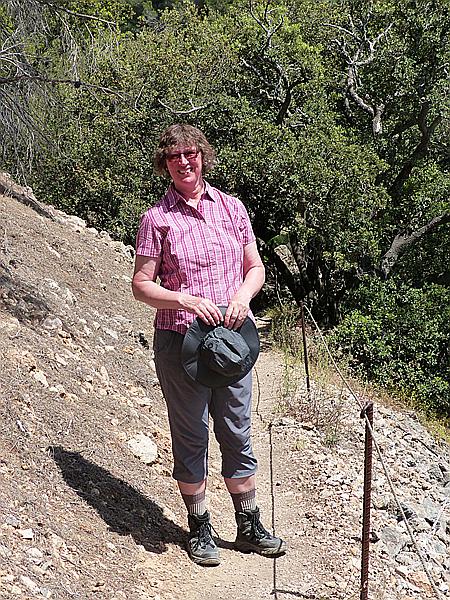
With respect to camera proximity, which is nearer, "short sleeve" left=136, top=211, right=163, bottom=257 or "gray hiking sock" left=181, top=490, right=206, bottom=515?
"short sleeve" left=136, top=211, right=163, bottom=257

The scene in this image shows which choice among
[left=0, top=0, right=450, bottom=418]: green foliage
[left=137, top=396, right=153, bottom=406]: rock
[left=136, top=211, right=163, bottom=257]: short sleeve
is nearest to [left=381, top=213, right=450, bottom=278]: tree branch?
[left=0, top=0, right=450, bottom=418]: green foliage

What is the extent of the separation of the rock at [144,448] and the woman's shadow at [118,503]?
59 centimetres

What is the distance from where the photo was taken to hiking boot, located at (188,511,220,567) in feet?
13.1

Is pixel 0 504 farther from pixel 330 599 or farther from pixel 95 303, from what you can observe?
pixel 95 303

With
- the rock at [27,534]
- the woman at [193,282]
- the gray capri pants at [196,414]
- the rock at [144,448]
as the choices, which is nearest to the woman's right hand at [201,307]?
the woman at [193,282]

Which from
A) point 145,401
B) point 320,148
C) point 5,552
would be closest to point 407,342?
point 320,148

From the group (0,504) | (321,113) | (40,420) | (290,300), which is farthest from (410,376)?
(0,504)

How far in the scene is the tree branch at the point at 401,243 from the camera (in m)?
12.5

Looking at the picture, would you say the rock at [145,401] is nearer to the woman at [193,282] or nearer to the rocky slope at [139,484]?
the rocky slope at [139,484]

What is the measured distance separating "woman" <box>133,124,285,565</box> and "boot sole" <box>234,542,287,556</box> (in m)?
0.42

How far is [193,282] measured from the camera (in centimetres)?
365

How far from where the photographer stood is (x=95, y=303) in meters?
9.09

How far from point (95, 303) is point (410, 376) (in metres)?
4.99

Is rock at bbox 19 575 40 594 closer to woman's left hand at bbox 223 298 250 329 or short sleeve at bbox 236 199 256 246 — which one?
woman's left hand at bbox 223 298 250 329
